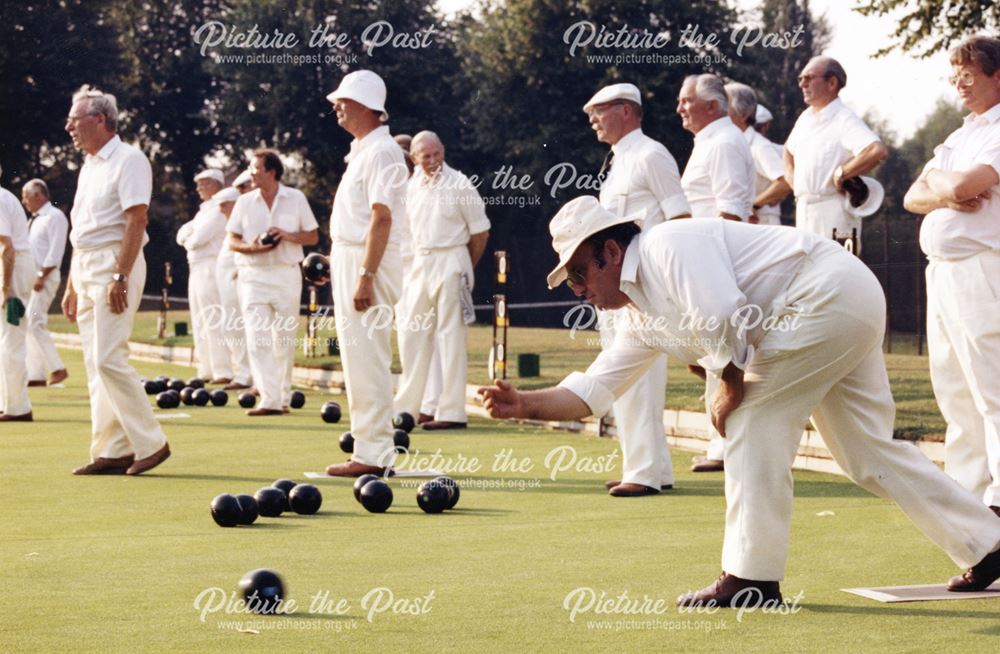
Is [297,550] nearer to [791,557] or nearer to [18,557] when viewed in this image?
[18,557]

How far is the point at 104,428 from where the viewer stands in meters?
10.3

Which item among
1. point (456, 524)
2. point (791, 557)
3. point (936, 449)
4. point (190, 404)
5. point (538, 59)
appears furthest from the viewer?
point (538, 59)

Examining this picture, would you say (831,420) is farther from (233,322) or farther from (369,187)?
(233,322)

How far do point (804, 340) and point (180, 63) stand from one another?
53.9m

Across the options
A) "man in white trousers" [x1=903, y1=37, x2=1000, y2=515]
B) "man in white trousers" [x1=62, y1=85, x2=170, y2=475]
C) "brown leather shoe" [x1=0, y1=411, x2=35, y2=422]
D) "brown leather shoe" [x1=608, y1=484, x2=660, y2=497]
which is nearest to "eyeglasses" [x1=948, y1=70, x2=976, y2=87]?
"man in white trousers" [x1=903, y1=37, x2=1000, y2=515]

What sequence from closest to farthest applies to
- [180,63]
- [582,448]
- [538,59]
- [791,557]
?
[791,557] → [582,448] → [538,59] → [180,63]

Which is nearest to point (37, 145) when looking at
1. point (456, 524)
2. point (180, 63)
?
point (180, 63)

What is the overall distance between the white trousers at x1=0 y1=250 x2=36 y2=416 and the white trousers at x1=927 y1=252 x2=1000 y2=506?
9354 millimetres

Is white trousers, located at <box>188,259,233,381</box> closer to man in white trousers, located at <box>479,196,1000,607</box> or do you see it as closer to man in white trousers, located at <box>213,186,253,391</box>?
man in white trousers, located at <box>213,186,253,391</box>

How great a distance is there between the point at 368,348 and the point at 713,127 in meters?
2.66

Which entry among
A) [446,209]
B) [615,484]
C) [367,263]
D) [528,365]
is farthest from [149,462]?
[528,365]

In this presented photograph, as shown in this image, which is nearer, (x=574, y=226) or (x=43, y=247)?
(x=574, y=226)

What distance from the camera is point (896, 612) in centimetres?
558

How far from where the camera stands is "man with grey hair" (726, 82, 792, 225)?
36.8ft
